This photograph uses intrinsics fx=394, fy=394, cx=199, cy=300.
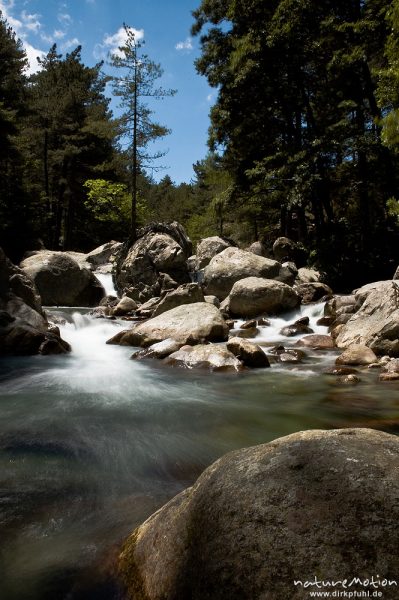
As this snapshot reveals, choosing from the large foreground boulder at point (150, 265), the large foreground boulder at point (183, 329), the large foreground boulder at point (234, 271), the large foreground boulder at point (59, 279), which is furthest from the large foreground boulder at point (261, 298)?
the large foreground boulder at point (59, 279)

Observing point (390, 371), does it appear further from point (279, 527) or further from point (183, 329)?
point (279, 527)

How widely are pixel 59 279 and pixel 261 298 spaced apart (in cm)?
956

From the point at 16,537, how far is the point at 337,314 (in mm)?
11105

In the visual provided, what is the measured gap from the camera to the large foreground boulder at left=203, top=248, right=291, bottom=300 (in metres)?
16.2

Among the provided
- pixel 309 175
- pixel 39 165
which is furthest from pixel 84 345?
pixel 39 165

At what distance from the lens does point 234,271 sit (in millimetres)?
16297

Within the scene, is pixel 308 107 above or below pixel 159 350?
above

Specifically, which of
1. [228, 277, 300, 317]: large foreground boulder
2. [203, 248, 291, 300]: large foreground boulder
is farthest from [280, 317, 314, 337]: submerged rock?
[203, 248, 291, 300]: large foreground boulder

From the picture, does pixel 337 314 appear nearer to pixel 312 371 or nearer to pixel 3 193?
pixel 312 371

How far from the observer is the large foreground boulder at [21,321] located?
30.5 feet

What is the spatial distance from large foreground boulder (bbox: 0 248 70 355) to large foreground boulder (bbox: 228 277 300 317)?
6.04m

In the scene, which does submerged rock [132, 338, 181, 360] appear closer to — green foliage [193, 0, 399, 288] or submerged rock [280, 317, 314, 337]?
submerged rock [280, 317, 314, 337]

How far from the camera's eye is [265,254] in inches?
943

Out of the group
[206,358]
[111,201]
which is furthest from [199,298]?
[111,201]
